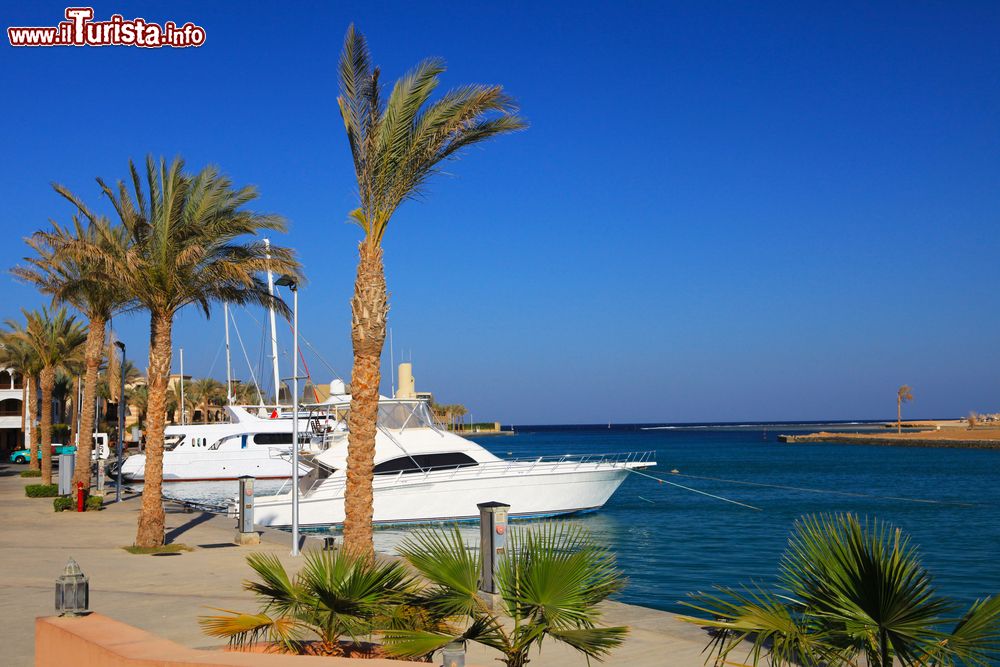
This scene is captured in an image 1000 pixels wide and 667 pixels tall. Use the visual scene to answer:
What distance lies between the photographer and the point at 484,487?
83.9 ft

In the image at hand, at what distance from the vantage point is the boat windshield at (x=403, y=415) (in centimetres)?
2728

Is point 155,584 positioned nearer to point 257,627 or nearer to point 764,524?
point 257,627

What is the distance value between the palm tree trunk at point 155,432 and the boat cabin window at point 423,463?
8.73m

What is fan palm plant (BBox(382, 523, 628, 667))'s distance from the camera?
6.22 meters

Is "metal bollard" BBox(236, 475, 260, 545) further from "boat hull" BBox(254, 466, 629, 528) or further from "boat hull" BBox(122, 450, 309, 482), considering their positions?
"boat hull" BBox(122, 450, 309, 482)

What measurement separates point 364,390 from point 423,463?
13.6 meters

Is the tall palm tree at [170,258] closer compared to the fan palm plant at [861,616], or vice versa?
the fan palm plant at [861,616]

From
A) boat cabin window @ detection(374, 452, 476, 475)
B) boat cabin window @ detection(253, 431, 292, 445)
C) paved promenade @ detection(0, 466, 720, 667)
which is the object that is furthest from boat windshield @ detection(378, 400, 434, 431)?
boat cabin window @ detection(253, 431, 292, 445)

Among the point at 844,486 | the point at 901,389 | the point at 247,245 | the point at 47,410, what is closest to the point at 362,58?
the point at 247,245

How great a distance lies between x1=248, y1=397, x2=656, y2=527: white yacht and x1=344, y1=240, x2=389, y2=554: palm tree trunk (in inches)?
460

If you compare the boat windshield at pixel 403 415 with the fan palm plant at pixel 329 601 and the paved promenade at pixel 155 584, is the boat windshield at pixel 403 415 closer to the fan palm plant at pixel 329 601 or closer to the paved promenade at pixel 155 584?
the paved promenade at pixel 155 584

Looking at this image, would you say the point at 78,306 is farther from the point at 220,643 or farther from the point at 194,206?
the point at 220,643

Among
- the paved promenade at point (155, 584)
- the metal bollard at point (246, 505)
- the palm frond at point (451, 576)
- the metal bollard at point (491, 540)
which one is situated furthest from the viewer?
→ the metal bollard at point (246, 505)

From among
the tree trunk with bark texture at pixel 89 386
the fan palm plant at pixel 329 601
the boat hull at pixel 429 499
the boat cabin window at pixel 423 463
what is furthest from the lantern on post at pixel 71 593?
the tree trunk with bark texture at pixel 89 386
